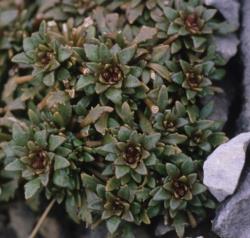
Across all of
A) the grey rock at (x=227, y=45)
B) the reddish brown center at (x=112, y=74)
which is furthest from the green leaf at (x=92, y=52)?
the grey rock at (x=227, y=45)

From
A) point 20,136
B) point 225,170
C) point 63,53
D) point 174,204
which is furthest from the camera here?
point 63,53

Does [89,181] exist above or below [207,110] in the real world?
below

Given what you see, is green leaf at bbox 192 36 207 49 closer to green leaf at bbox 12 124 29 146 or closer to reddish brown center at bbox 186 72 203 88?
reddish brown center at bbox 186 72 203 88

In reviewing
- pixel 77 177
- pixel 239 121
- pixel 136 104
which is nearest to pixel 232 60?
pixel 239 121

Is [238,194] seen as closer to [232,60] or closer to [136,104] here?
[136,104]

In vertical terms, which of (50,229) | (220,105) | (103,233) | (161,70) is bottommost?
(50,229)

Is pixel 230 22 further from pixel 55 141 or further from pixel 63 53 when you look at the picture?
pixel 55 141

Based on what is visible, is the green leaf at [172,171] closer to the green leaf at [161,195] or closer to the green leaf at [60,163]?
the green leaf at [161,195]

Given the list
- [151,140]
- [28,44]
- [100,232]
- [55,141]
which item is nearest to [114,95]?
[151,140]
